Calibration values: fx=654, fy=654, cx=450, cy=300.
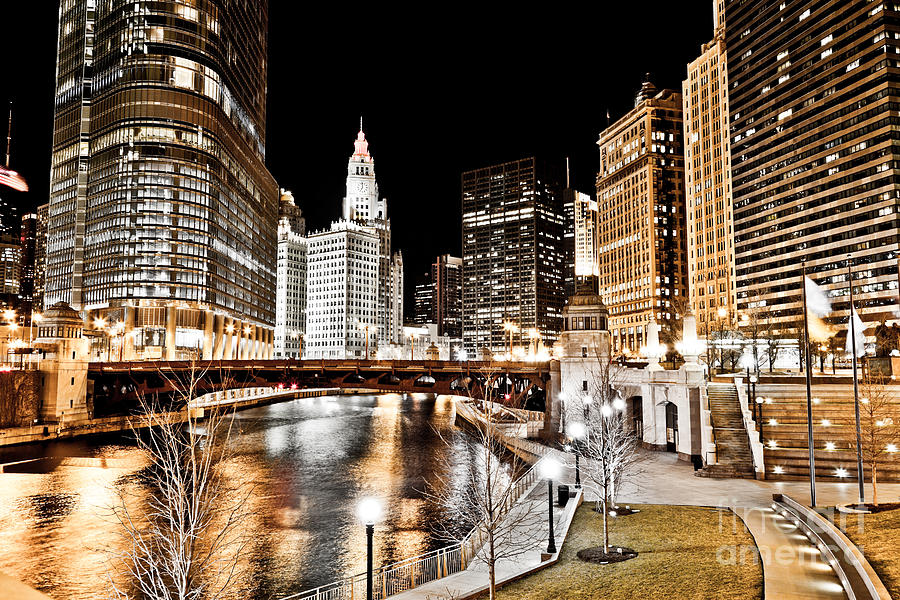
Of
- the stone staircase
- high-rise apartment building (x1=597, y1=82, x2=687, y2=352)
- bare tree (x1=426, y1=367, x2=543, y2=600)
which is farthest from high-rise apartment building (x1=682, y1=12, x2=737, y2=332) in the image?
bare tree (x1=426, y1=367, x2=543, y2=600)

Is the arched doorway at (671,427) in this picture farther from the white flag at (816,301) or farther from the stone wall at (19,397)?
the stone wall at (19,397)

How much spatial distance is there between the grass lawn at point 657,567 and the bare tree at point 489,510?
1.87 m

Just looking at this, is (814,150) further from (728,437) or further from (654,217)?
(728,437)

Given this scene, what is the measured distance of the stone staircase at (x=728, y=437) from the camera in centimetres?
3878

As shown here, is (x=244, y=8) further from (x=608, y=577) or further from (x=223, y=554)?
(x=608, y=577)

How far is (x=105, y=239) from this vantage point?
13675cm

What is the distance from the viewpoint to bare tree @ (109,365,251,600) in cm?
1675

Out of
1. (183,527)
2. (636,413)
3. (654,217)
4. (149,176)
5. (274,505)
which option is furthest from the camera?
(654,217)

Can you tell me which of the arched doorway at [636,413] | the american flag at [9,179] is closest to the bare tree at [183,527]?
the american flag at [9,179]

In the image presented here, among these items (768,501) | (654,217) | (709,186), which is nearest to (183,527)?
(768,501)

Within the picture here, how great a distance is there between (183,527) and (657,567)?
15661 mm

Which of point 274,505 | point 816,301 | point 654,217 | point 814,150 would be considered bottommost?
point 274,505

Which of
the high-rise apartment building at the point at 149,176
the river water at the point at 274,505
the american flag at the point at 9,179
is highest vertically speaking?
the high-rise apartment building at the point at 149,176

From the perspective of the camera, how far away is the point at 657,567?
22.7 m
